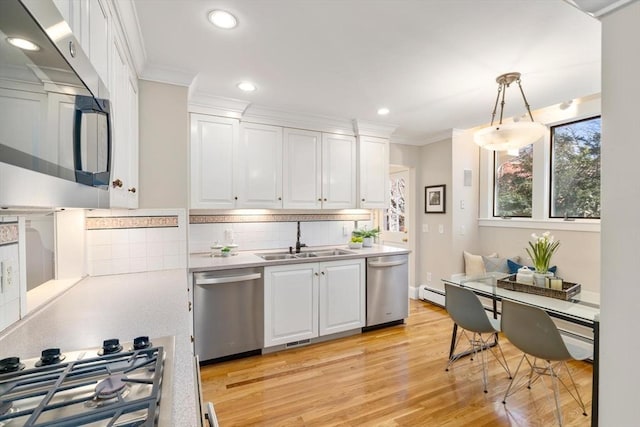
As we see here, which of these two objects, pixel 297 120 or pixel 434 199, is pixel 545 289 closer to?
pixel 434 199

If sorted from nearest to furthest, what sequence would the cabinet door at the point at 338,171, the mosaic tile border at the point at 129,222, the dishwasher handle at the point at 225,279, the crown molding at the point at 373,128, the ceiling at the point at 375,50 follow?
1. the ceiling at the point at 375,50
2. the mosaic tile border at the point at 129,222
3. the dishwasher handle at the point at 225,279
4. the cabinet door at the point at 338,171
5. the crown molding at the point at 373,128

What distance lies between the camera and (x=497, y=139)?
2.22 m

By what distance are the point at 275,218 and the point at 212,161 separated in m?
1.00

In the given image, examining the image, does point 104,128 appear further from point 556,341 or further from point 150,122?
point 556,341

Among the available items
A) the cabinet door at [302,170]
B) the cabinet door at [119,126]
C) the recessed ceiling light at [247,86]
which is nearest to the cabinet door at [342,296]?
the cabinet door at [302,170]

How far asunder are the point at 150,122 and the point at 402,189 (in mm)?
3873

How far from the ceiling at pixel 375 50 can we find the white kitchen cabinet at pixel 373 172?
734 mm

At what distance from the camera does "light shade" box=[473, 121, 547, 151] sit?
212 cm

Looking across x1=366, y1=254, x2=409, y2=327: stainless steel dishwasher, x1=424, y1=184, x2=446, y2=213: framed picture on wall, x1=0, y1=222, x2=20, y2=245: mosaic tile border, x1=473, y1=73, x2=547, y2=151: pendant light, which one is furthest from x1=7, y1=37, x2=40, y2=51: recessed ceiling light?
x1=424, y1=184, x2=446, y2=213: framed picture on wall

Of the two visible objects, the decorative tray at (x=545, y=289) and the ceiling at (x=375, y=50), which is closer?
the ceiling at (x=375, y=50)

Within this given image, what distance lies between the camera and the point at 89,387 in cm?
80

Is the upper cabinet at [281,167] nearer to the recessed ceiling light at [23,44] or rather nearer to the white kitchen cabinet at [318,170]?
the white kitchen cabinet at [318,170]

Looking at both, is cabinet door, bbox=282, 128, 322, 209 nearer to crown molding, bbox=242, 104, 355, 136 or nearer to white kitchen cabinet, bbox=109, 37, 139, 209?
crown molding, bbox=242, 104, 355, 136

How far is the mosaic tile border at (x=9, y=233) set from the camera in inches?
47.3
